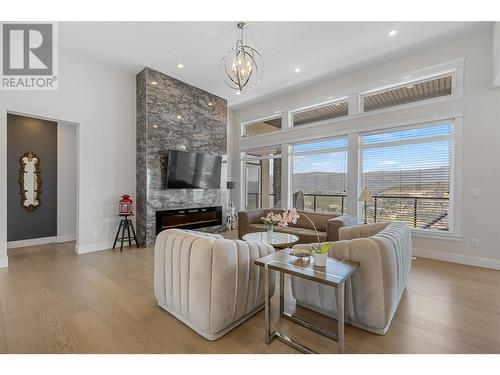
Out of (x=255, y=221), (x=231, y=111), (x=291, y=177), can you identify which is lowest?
(x=255, y=221)

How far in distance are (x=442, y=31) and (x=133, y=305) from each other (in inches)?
228

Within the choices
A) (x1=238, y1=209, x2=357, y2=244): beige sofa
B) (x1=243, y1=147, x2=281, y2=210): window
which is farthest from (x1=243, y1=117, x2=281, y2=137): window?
(x1=238, y1=209, x2=357, y2=244): beige sofa

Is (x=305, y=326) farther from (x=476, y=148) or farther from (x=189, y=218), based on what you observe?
(x=189, y=218)

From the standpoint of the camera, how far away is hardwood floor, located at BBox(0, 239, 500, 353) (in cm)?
179

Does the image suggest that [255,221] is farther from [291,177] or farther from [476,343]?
[476,343]

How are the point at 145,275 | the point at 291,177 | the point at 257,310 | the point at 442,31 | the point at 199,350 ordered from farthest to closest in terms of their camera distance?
the point at 291,177 → the point at 442,31 → the point at 145,275 → the point at 257,310 → the point at 199,350

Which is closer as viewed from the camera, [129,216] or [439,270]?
[439,270]

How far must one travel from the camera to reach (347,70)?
4.89m

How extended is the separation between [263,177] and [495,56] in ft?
16.8

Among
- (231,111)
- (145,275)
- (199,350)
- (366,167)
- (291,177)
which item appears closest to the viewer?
(199,350)

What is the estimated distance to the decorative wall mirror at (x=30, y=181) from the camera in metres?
4.77

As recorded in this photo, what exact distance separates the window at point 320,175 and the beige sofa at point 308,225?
3.21 feet

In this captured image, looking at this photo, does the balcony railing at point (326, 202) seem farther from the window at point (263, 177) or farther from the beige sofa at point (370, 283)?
the beige sofa at point (370, 283)

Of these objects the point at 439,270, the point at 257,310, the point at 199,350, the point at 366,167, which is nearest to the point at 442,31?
the point at 366,167
